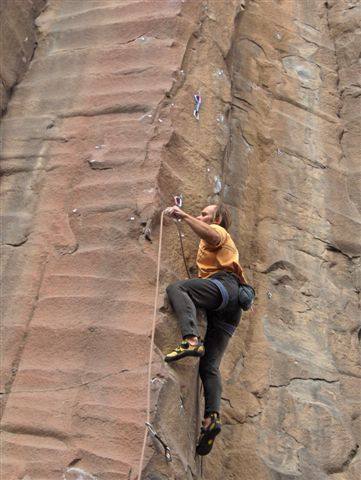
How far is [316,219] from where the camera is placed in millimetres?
7125

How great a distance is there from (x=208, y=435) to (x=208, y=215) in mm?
1435

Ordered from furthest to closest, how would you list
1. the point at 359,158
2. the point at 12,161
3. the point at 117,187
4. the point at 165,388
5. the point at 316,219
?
1. the point at 359,158
2. the point at 316,219
3. the point at 12,161
4. the point at 117,187
5. the point at 165,388

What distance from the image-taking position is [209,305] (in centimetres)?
486

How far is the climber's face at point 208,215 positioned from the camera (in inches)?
208

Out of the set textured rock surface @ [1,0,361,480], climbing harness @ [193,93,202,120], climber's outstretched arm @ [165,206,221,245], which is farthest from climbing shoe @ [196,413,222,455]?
climbing harness @ [193,93,202,120]

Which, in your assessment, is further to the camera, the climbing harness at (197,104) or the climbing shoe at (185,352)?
the climbing harness at (197,104)

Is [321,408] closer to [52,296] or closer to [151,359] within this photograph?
[151,359]

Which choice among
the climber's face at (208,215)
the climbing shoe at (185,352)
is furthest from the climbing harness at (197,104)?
the climbing shoe at (185,352)

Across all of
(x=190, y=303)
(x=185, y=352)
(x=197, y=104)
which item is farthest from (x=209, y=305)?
(x=197, y=104)

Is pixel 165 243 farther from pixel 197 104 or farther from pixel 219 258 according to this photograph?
pixel 197 104

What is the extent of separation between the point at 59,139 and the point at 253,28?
3.38 m

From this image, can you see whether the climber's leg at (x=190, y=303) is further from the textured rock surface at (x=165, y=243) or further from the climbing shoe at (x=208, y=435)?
the climbing shoe at (x=208, y=435)

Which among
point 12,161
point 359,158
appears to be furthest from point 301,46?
point 12,161

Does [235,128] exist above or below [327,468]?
above
